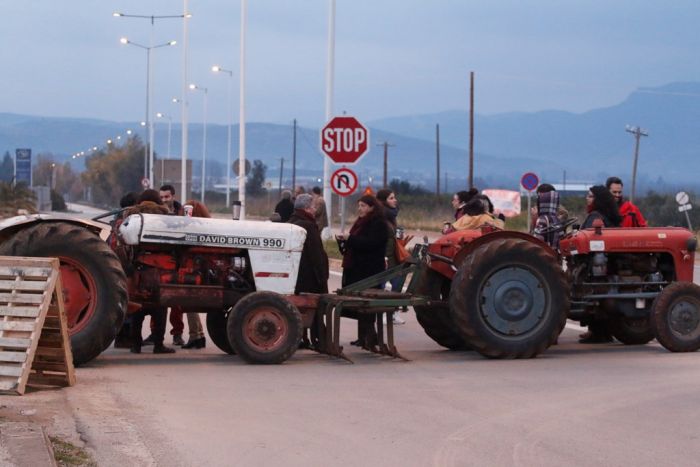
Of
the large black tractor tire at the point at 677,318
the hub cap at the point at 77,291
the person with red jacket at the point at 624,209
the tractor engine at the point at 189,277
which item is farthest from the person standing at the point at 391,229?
the hub cap at the point at 77,291

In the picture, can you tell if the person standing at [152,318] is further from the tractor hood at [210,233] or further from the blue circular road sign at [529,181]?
the blue circular road sign at [529,181]

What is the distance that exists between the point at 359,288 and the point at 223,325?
1.59 m

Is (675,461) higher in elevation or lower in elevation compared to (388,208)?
lower

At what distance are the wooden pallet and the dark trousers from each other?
2520mm

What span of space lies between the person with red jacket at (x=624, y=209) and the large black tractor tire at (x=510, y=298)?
222cm

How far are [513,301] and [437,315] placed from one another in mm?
1313

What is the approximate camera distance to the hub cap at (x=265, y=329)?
1402 cm

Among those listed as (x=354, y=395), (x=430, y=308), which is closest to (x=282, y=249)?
(x=430, y=308)

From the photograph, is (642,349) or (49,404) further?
(642,349)

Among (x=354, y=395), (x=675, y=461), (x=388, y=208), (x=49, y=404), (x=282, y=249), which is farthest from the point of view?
(x=388, y=208)

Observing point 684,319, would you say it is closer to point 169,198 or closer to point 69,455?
point 169,198

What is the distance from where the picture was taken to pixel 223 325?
15.2 metres

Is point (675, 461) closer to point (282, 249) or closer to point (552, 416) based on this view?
point (552, 416)

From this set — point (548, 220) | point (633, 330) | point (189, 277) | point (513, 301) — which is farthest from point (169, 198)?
point (633, 330)
